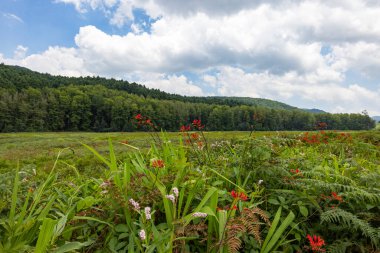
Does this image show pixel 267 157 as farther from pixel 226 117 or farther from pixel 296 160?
pixel 226 117

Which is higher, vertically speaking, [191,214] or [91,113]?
[191,214]

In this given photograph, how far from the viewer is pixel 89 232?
2.42m

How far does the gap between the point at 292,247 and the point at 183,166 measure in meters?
1.40

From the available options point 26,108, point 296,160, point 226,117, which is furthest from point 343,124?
point 296,160

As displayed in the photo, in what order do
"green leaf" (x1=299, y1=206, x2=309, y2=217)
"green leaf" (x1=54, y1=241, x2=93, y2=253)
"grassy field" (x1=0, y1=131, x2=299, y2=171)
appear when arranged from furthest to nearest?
1. "grassy field" (x1=0, y1=131, x2=299, y2=171)
2. "green leaf" (x1=299, y1=206, x2=309, y2=217)
3. "green leaf" (x1=54, y1=241, x2=93, y2=253)

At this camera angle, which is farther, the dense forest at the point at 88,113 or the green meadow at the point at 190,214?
the dense forest at the point at 88,113

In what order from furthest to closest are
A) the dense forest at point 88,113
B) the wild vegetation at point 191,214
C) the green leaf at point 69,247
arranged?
the dense forest at point 88,113 → the wild vegetation at point 191,214 → the green leaf at point 69,247

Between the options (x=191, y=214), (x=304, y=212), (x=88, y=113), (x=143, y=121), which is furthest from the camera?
(x=88, y=113)

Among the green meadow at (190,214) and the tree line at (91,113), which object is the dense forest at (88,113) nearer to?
the tree line at (91,113)

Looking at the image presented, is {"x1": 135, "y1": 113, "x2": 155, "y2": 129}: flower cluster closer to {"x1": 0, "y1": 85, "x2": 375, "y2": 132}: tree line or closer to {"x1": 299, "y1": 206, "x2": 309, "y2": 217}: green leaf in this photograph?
{"x1": 299, "y1": 206, "x2": 309, "y2": 217}: green leaf

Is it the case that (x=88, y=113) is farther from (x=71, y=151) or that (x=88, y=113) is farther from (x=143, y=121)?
(x=143, y=121)

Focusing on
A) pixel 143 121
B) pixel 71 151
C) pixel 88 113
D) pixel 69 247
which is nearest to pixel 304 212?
pixel 69 247

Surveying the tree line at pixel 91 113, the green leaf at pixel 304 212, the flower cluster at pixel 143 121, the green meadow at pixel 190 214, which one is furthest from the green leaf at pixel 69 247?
the tree line at pixel 91 113

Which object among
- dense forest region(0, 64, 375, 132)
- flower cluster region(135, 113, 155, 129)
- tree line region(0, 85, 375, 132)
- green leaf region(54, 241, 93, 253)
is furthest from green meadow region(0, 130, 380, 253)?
tree line region(0, 85, 375, 132)
